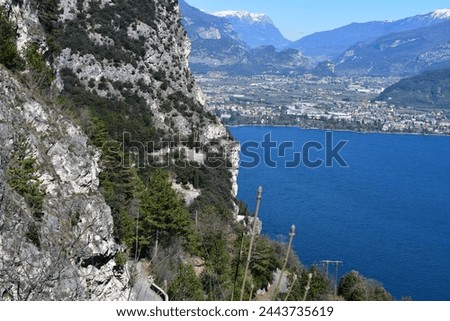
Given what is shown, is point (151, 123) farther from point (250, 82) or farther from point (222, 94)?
point (250, 82)

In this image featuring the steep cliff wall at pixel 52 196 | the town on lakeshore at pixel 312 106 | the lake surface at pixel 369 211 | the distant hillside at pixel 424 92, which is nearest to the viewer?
the steep cliff wall at pixel 52 196

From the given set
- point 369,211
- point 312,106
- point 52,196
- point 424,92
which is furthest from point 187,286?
point 424,92

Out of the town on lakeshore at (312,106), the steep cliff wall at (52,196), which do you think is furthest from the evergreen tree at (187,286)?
the town on lakeshore at (312,106)

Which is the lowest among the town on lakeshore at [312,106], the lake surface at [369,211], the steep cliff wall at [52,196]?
the lake surface at [369,211]

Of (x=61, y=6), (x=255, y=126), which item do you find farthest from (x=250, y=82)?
(x=61, y=6)

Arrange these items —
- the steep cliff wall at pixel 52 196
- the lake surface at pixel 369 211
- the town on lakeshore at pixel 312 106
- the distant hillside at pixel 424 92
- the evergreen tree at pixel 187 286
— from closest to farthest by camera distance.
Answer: the steep cliff wall at pixel 52 196
the evergreen tree at pixel 187 286
the lake surface at pixel 369 211
the town on lakeshore at pixel 312 106
the distant hillside at pixel 424 92

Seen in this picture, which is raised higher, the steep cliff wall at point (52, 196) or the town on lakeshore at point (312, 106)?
the steep cliff wall at point (52, 196)

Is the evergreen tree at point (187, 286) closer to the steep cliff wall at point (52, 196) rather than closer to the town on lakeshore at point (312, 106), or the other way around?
the steep cliff wall at point (52, 196)

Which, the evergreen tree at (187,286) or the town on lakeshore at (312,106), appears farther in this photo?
the town on lakeshore at (312,106)
